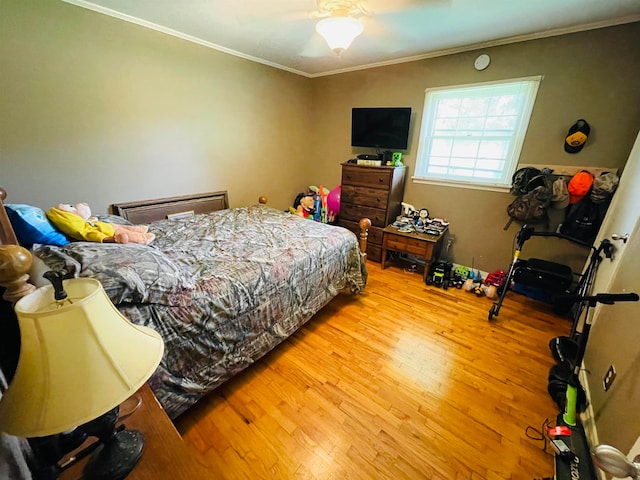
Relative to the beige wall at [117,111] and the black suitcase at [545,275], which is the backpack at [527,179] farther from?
the beige wall at [117,111]

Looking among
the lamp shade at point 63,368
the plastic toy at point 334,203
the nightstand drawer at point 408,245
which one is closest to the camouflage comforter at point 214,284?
the lamp shade at point 63,368

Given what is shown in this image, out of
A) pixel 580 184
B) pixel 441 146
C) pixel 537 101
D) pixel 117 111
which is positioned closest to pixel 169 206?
pixel 117 111

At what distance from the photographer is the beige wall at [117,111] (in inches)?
77.0

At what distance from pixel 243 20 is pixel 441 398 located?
11.1 feet

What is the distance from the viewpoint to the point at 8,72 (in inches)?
73.7

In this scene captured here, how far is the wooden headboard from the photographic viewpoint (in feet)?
8.54

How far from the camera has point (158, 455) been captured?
71 centimetres

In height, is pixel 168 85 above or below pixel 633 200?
above

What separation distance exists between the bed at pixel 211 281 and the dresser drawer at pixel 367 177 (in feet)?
2.85

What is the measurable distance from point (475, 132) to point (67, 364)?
365 centimetres

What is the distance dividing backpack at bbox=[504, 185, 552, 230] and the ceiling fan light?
225 centimetres

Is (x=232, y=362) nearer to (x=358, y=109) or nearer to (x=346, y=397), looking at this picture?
(x=346, y=397)

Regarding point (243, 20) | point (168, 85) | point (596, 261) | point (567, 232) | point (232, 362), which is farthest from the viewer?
point (168, 85)

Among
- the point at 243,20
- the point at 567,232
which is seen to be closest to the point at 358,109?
the point at 243,20
